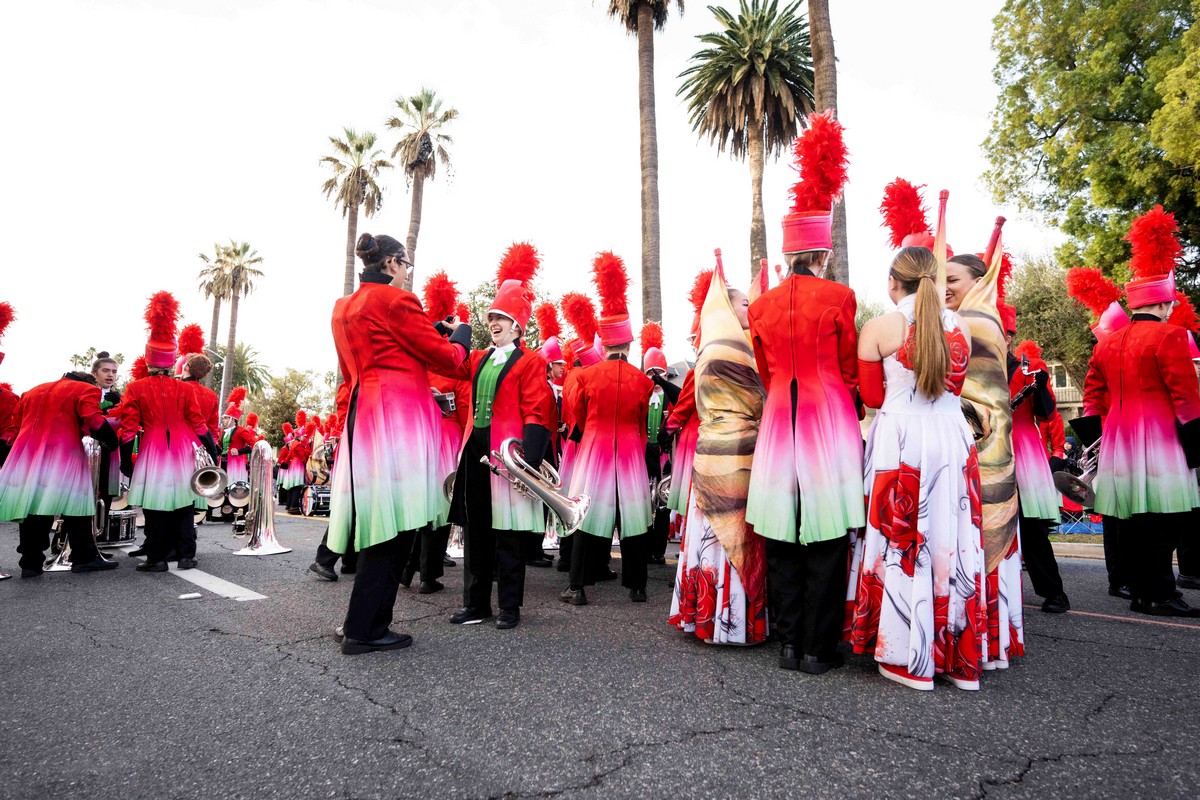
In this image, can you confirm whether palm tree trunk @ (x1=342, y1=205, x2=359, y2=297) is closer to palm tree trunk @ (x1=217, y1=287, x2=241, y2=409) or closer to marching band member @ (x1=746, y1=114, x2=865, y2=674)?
palm tree trunk @ (x1=217, y1=287, x2=241, y2=409)

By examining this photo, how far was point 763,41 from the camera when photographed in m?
24.9

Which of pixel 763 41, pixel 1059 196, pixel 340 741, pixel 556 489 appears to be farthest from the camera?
pixel 763 41

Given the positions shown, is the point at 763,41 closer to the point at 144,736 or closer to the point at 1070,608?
the point at 1070,608

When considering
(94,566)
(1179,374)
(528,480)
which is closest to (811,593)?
(528,480)

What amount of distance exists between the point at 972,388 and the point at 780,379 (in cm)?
125

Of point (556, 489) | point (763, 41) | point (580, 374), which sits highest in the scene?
point (763, 41)

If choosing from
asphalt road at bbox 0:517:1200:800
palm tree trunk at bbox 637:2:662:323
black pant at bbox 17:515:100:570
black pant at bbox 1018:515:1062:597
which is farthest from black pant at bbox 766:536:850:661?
palm tree trunk at bbox 637:2:662:323

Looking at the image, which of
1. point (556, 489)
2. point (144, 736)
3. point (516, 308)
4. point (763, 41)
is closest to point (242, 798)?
point (144, 736)

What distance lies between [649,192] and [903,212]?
10.9m

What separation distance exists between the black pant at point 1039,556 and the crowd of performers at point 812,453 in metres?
0.02

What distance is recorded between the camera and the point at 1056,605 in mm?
5168

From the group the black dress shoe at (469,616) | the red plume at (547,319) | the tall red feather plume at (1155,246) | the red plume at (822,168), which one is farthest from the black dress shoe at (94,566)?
the tall red feather plume at (1155,246)

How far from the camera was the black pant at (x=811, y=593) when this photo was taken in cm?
363

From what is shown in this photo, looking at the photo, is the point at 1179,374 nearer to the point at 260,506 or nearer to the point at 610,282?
the point at 610,282
